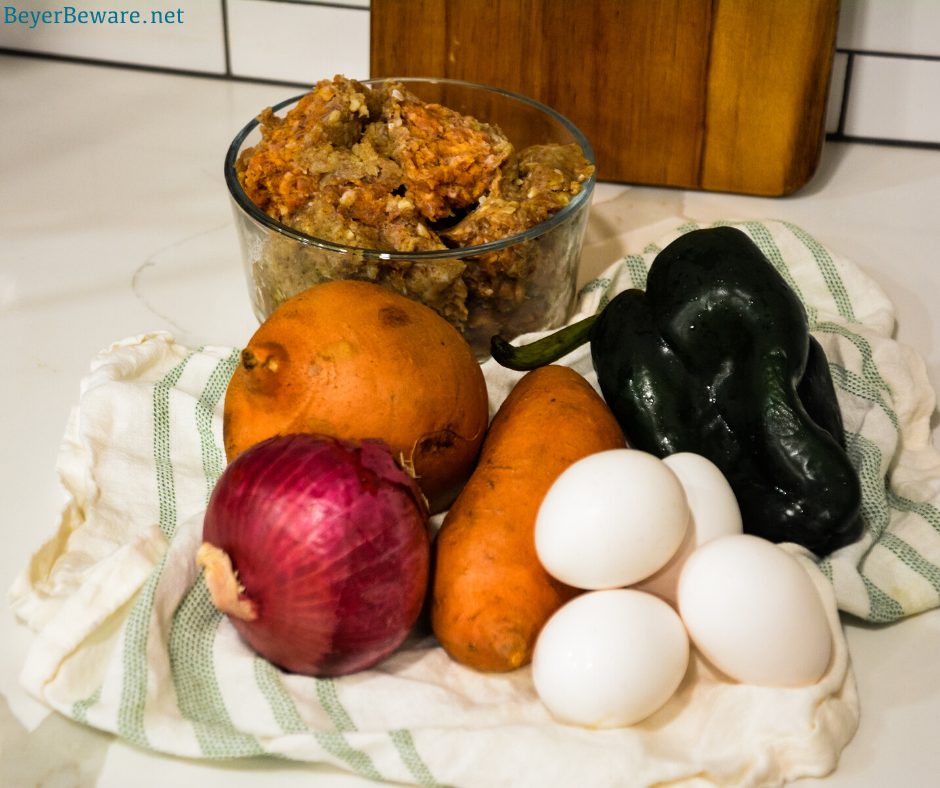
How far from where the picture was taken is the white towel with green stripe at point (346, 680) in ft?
2.24

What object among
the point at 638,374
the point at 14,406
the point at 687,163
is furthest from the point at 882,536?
the point at 14,406

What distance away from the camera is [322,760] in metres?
0.69

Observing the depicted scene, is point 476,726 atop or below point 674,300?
below

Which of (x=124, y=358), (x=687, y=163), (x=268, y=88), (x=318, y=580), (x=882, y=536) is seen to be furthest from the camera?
(x=268, y=88)

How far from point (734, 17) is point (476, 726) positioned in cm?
82

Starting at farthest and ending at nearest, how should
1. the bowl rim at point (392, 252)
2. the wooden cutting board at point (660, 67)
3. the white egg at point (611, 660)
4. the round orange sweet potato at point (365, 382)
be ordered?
the wooden cutting board at point (660, 67), the bowl rim at point (392, 252), the round orange sweet potato at point (365, 382), the white egg at point (611, 660)

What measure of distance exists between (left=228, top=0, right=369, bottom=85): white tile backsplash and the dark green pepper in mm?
676

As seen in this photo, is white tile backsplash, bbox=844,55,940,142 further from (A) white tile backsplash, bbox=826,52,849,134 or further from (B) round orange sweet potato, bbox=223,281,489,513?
(B) round orange sweet potato, bbox=223,281,489,513

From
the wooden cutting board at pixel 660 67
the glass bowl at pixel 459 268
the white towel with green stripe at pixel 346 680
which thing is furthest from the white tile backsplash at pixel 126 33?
the white towel with green stripe at pixel 346 680

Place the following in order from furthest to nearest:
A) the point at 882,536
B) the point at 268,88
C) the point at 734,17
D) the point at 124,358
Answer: the point at 268,88, the point at 734,17, the point at 124,358, the point at 882,536

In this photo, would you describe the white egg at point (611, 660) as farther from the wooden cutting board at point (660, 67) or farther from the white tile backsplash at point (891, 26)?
the white tile backsplash at point (891, 26)

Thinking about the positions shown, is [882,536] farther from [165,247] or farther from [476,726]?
[165,247]

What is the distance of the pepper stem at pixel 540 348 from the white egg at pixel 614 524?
224mm

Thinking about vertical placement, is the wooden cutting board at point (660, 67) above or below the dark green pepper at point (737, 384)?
above
